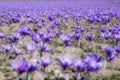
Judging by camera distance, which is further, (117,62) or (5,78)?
(117,62)

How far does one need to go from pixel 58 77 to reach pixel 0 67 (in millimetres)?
1567

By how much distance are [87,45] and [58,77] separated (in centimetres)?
346

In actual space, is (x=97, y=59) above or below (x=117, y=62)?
above

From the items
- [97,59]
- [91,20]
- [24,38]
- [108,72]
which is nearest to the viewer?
[97,59]

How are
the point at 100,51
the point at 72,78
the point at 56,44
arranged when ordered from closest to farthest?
the point at 72,78, the point at 100,51, the point at 56,44

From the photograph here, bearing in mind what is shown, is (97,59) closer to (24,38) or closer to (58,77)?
(58,77)

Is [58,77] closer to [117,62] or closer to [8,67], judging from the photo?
[8,67]

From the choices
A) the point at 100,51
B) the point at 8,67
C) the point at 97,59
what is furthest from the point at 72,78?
the point at 100,51

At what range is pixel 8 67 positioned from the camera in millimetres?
7277

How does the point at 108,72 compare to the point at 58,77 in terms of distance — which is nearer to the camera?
the point at 58,77

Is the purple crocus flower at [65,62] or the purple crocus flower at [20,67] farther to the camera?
the purple crocus flower at [65,62]

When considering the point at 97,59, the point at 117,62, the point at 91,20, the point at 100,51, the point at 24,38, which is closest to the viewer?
the point at 97,59

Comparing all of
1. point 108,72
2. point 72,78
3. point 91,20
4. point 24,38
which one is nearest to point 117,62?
point 108,72

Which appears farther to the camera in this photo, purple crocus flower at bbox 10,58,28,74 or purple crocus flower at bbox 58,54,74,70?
purple crocus flower at bbox 58,54,74,70
